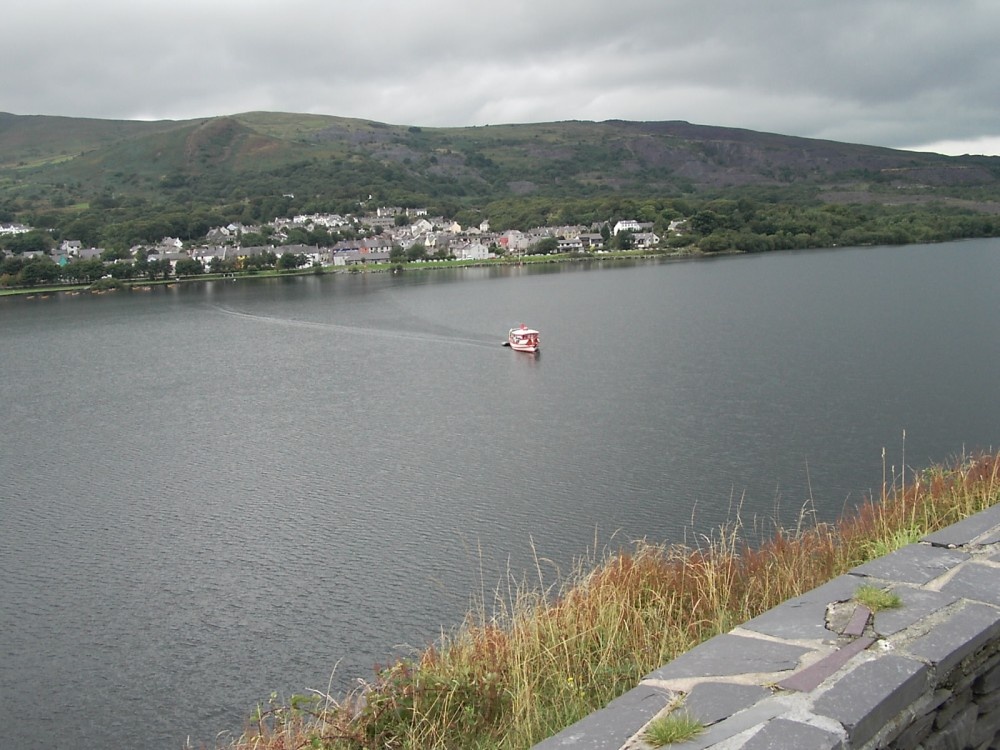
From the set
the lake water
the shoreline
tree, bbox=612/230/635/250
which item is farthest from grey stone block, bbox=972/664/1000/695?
tree, bbox=612/230/635/250

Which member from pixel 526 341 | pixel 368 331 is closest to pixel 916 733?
pixel 526 341

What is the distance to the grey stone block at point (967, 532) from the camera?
13.7ft

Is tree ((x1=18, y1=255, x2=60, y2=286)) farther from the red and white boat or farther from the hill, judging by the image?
the red and white boat

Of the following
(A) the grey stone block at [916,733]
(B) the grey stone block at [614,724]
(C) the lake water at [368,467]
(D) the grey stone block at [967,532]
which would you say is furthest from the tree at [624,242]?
(B) the grey stone block at [614,724]

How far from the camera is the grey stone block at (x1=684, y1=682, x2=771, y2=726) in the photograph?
2.83m

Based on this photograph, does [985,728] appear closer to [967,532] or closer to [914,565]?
[914,565]

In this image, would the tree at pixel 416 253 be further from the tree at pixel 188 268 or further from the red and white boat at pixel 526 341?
the red and white boat at pixel 526 341

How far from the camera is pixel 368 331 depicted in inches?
1567

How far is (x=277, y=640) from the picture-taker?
33.7 feet

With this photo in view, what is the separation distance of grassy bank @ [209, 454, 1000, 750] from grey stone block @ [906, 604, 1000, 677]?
1.47m

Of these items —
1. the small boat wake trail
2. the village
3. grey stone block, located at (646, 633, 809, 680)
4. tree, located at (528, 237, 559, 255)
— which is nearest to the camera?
grey stone block, located at (646, 633, 809, 680)

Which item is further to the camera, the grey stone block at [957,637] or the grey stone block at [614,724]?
the grey stone block at [957,637]

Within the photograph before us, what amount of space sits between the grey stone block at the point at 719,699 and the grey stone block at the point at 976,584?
1.13 meters

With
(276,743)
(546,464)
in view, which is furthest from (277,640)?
(546,464)
